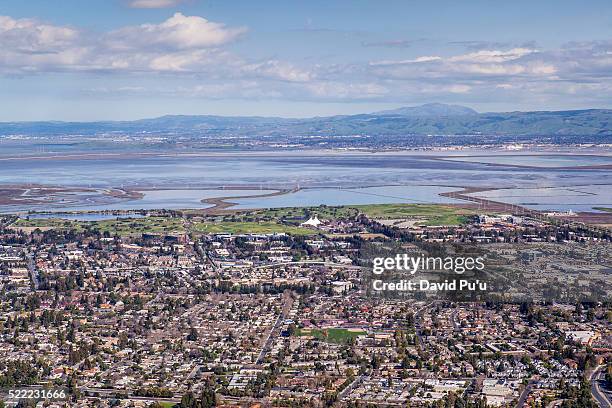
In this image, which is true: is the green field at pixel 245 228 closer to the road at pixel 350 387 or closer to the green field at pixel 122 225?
the green field at pixel 122 225

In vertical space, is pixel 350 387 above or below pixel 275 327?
below

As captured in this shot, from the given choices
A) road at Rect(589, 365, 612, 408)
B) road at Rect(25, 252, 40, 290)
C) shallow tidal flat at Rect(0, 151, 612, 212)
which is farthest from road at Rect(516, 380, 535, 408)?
shallow tidal flat at Rect(0, 151, 612, 212)

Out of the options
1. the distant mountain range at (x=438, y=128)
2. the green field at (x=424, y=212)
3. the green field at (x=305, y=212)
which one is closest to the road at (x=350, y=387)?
Answer: the green field at (x=424, y=212)

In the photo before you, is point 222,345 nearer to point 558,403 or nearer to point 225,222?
point 558,403

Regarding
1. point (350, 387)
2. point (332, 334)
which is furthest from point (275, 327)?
point (350, 387)

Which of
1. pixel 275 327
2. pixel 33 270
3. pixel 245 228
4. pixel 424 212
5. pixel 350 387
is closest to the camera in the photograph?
pixel 350 387

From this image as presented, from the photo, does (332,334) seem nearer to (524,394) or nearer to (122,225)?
(524,394)
